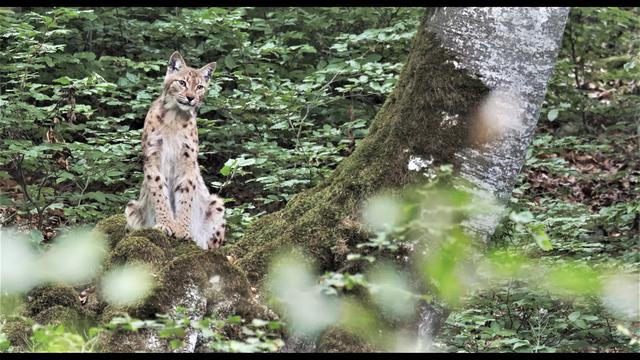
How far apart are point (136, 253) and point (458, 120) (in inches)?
82.0

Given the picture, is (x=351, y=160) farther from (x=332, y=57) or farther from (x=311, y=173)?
(x=332, y=57)

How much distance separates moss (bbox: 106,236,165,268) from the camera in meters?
5.06

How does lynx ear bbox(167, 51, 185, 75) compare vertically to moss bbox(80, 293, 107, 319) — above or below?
above

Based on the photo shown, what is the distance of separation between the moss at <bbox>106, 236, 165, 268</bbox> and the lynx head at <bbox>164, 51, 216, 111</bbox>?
1.86 meters

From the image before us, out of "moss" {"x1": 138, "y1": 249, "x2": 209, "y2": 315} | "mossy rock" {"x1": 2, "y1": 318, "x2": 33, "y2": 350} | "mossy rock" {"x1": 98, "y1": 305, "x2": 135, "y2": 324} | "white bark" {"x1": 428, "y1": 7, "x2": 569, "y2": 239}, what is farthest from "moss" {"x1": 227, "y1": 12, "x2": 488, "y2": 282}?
"mossy rock" {"x1": 2, "y1": 318, "x2": 33, "y2": 350}

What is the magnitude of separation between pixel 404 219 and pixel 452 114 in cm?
173

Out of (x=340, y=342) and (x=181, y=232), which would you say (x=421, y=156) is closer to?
(x=340, y=342)

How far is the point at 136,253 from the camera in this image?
16.6 feet

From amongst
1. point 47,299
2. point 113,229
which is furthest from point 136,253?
point 113,229

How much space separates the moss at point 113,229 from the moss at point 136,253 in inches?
27.5

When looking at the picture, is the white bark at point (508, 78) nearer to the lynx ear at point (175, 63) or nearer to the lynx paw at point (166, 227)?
the lynx paw at point (166, 227)

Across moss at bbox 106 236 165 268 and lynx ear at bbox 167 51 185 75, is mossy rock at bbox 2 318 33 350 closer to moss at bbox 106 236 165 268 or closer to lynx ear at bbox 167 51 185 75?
moss at bbox 106 236 165 268

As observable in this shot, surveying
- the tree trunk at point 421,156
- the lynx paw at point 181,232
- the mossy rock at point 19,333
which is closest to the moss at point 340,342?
the tree trunk at point 421,156

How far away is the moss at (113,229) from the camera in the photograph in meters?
5.89
